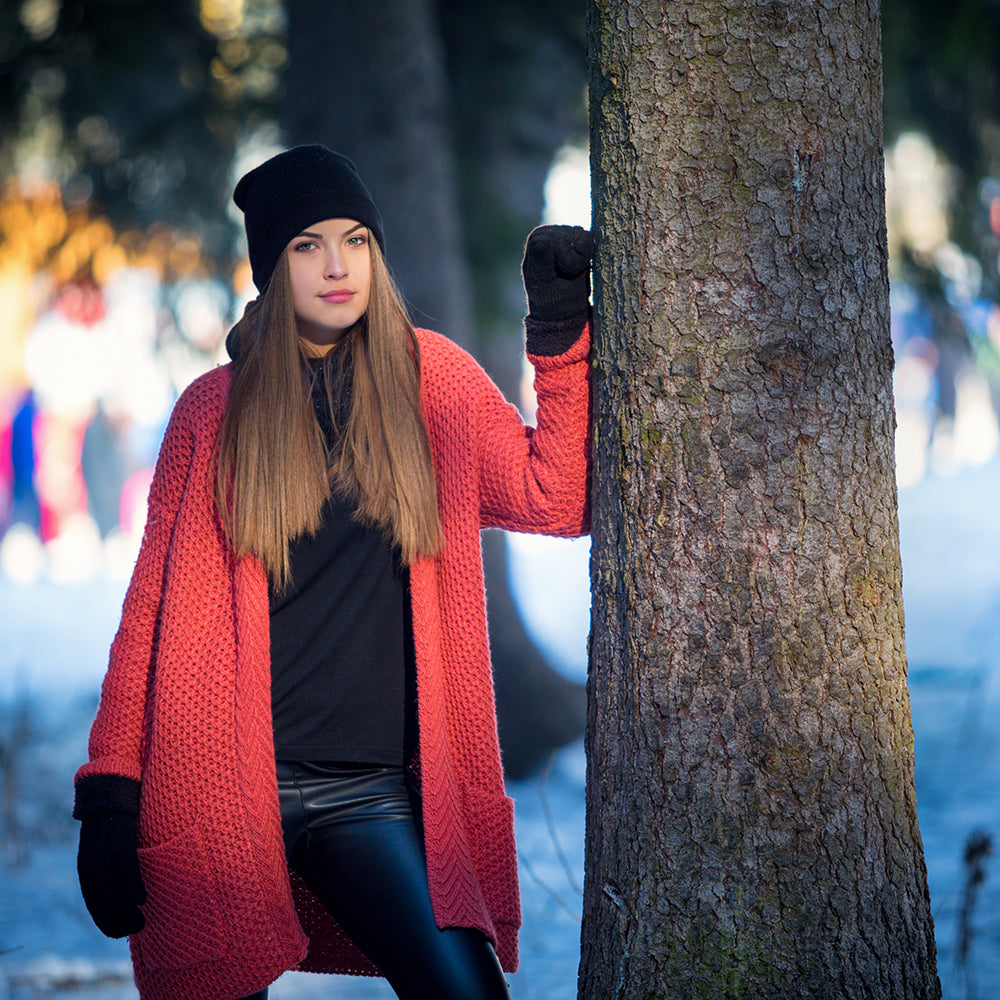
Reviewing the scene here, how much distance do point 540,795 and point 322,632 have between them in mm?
2678

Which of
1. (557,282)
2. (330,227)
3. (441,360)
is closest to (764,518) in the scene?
(557,282)

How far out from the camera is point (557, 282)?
2049 mm

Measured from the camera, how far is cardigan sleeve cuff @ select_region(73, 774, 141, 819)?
216cm

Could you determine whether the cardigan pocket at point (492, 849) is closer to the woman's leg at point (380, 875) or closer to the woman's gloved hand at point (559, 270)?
the woman's leg at point (380, 875)

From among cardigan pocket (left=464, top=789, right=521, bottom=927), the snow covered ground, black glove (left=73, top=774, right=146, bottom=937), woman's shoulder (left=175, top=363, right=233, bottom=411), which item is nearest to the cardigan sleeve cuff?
black glove (left=73, top=774, right=146, bottom=937)

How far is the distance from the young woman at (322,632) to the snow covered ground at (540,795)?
940 mm

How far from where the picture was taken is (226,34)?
6.86 metres

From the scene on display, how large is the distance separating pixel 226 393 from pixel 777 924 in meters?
1.53

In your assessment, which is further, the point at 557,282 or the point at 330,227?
the point at 330,227

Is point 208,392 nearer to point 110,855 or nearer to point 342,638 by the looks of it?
point 342,638

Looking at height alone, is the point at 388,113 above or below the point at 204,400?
above

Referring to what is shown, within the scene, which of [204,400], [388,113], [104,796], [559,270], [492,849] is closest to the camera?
[559,270]

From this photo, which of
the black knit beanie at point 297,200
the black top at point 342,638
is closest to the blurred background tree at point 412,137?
the black knit beanie at point 297,200

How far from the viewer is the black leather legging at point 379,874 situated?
2.01 metres
